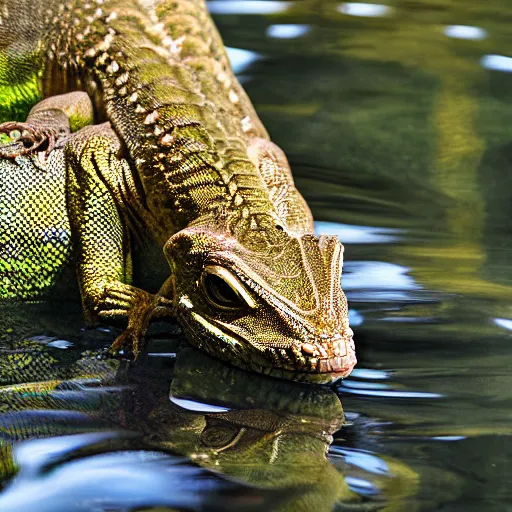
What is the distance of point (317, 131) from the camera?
28.9 ft

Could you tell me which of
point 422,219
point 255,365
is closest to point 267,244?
point 255,365

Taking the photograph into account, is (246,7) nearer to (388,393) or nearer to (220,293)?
(220,293)

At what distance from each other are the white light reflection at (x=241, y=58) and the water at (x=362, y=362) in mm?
20

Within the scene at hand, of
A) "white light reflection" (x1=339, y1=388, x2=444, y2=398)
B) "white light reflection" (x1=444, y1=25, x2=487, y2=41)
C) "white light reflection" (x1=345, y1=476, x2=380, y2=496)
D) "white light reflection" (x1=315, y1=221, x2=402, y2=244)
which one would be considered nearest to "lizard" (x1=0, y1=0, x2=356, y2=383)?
"white light reflection" (x1=339, y1=388, x2=444, y2=398)

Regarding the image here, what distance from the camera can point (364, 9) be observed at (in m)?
11.0

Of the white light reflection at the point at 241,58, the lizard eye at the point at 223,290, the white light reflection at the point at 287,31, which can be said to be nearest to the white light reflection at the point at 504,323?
the lizard eye at the point at 223,290

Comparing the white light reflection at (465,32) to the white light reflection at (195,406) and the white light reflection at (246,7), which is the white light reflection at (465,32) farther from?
the white light reflection at (195,406)

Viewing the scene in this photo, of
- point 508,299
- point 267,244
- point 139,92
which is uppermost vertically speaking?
point 139,92

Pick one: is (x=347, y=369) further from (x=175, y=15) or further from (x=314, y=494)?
(x=175, y=15)

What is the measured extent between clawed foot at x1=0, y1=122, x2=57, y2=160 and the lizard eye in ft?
5.75

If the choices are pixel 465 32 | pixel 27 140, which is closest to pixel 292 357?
pixel 27 140

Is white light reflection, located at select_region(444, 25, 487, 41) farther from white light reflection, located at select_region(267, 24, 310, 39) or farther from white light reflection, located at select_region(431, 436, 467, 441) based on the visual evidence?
white light reflection, located at select_region(431, 436, 467, 441)

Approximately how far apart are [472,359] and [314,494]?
1720mm

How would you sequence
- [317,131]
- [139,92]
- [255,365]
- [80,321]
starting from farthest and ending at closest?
[317,131]
[139,92]
[80,321]
[255,365]
